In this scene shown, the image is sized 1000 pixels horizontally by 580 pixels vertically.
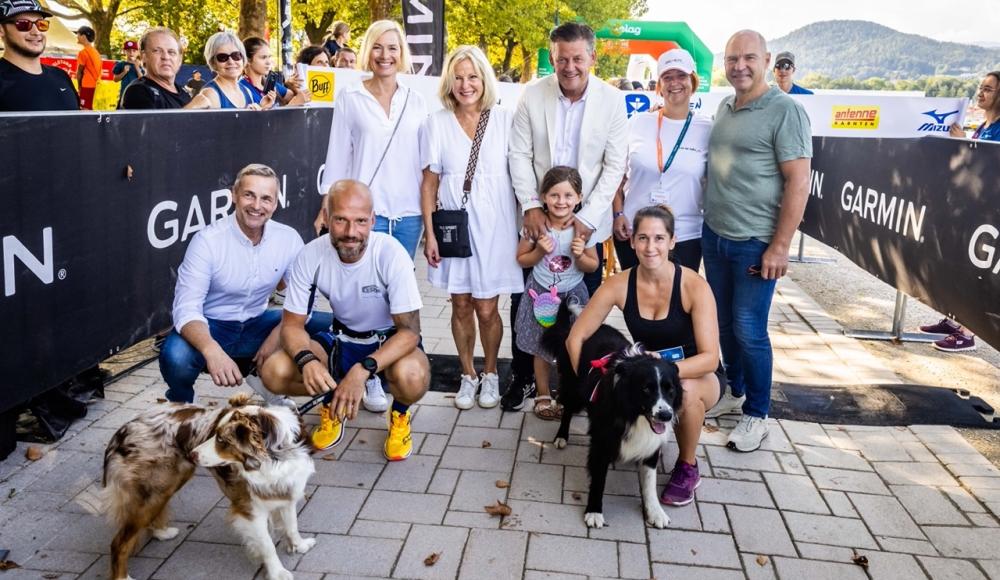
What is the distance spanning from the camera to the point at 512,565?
9.13 feet

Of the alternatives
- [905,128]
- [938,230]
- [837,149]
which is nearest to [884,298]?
[837,149]

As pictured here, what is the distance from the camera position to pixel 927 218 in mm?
4496

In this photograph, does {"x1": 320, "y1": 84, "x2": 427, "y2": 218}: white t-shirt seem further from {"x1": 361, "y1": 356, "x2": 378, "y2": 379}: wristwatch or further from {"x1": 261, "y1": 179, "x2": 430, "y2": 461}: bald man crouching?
{"x1": 361, "y1": 356, "x2": 378, "y2": 379}: wristwatch

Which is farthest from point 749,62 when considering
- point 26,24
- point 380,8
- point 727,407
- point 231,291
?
point 380,8

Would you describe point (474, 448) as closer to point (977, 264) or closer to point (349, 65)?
point (977, 264)

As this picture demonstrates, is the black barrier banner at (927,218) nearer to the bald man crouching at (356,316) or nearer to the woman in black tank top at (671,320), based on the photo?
the woman in black tank top at (671,320)

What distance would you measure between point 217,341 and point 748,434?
2.91 m

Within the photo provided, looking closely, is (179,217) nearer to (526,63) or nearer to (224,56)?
(224,56)

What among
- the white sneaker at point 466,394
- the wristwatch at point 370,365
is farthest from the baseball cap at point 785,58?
the wristwatch at point 370,365

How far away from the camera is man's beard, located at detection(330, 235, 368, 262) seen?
10.9ft

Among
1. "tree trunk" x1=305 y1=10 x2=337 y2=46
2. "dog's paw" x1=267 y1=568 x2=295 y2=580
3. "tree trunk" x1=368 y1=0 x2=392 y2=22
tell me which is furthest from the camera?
"tree trunk" x1=305 y1=10 x2=337 y2=46

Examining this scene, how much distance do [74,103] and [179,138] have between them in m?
0.64

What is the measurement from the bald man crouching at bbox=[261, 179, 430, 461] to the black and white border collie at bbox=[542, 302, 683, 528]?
921 millimetres

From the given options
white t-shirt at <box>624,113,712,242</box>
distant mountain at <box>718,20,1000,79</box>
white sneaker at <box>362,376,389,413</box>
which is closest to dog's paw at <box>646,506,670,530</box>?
white t-shirt at <box>624,113,712,242</box>
